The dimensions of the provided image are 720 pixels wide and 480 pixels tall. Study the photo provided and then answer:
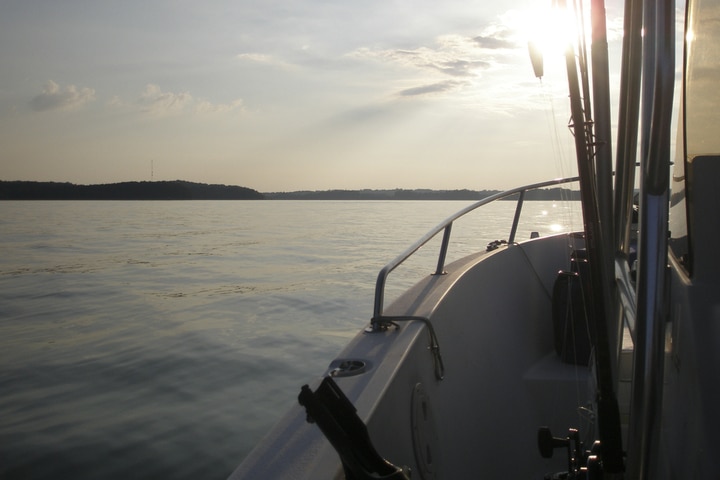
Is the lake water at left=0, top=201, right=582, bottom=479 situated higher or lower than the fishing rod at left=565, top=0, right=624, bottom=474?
lower

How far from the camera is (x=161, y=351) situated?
23.1 feet

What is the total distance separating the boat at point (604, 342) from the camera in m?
1.24

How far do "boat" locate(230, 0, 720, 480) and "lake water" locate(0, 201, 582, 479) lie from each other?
1380mm

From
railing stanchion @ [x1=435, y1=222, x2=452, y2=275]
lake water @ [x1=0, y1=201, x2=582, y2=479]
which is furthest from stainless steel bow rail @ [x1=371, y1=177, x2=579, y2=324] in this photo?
lake water @ [x1=0, y1=201, x2=582, y2=479]

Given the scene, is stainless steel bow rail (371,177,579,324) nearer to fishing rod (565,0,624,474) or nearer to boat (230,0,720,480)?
boat (230,0,720,480)

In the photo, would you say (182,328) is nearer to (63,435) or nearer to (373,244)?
(63,435)

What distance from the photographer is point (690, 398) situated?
133 centimetres

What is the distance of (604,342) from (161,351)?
241 inches

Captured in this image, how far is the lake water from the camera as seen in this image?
459cm

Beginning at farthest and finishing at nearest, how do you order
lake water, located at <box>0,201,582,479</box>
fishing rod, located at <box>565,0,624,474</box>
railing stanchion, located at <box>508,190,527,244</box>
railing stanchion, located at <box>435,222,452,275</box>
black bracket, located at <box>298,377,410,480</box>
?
1. lake water, located at <box>0,201,582,479</box>
2. railing stanchion, located at <box>508,190,527,244</box>
3. railing stanchion, located at <box>435,222,452,275</box>
4. fishing rod, located at <box>565,0,624,474</box>
5. black bracket, located at <box>298,377,410,480</box>

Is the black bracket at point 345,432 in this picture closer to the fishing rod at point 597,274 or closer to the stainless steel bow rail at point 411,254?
the fishing rod at point 597,274

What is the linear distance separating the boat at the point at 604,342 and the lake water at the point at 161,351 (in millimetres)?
1380

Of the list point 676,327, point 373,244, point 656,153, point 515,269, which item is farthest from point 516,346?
point 373,244

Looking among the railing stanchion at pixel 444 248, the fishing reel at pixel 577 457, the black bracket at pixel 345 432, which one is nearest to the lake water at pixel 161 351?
the railing stanchion at pixel 444 248
